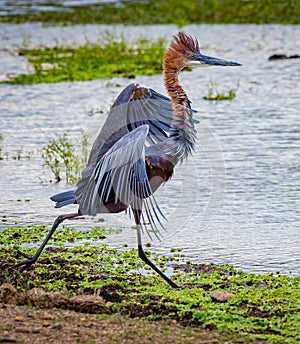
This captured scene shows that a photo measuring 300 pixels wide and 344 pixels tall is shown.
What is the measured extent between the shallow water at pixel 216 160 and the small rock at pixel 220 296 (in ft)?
2.73

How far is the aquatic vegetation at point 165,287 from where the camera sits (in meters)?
5.27

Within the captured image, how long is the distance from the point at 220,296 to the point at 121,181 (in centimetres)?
104

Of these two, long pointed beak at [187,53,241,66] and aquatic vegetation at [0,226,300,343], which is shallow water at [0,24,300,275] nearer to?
aquatic vegetation at [0,226,300,343]

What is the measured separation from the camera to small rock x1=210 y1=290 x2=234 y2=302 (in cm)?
564

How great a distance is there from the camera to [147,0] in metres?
26.1

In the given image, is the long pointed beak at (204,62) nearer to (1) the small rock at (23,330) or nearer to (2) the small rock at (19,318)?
(2) the small rock at (19,318)

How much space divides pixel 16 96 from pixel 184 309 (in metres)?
8.83

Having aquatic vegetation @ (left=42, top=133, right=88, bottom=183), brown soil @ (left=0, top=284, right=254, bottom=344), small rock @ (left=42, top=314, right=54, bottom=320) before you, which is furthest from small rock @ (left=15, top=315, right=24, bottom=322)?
aquatic vegetation @ (left=42, top=133, right=88, bottom=183)

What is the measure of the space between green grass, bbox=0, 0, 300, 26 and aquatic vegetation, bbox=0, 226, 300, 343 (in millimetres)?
13979

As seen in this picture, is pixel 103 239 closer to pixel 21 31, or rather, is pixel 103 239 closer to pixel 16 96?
pixel 16 96

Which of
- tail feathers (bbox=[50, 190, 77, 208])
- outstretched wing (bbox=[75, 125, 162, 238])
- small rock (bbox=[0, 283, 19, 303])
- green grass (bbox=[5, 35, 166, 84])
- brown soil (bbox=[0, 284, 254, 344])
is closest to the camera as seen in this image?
brown soil (bbox=[0, 284, 254, 344])

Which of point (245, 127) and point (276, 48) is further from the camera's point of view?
point (276, 48)

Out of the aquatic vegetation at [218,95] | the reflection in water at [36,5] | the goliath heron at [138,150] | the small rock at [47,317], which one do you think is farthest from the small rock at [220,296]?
the reflection in water at [36,5]

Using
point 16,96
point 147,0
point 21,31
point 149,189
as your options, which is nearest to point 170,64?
point 149,189
